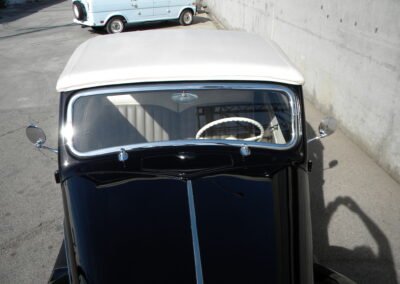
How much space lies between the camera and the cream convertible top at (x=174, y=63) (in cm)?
244

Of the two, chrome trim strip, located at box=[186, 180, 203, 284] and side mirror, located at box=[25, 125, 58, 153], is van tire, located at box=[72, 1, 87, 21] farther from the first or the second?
chrome trim strip, located at box=[186, 180, 203, 284]

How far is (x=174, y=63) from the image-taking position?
2553 mm

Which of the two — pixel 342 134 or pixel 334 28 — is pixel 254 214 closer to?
pixel 342 134

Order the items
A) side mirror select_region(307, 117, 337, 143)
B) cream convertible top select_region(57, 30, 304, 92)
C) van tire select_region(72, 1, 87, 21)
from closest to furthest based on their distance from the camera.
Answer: cream convertible top select_region(57, 30, 304, 92), side mirror select_region(307, 117, 337, 143), van tire select_region(72, 1, 87, 21)

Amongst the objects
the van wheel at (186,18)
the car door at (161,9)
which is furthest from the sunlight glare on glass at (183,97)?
the van wheel at (186,18)

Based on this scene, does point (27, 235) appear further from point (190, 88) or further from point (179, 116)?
point (190, 88)

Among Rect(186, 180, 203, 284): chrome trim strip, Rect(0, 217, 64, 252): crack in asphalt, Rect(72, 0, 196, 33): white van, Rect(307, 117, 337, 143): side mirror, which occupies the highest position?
Rect(72, 0, 196, 33): white van

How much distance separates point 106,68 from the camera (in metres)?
2.49

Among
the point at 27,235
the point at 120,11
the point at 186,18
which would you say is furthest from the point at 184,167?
the point at 186,18

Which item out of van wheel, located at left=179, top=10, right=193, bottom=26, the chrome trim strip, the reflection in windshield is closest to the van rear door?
van wheel, located at left=179, top=10, right=193, bottom=26

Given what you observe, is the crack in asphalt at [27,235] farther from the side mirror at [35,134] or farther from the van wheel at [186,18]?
the van wheel at [186,18]

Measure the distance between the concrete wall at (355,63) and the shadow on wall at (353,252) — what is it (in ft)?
2.99

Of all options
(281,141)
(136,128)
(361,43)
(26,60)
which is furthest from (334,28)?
(26,60)

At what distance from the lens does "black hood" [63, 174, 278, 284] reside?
73.3 inches
